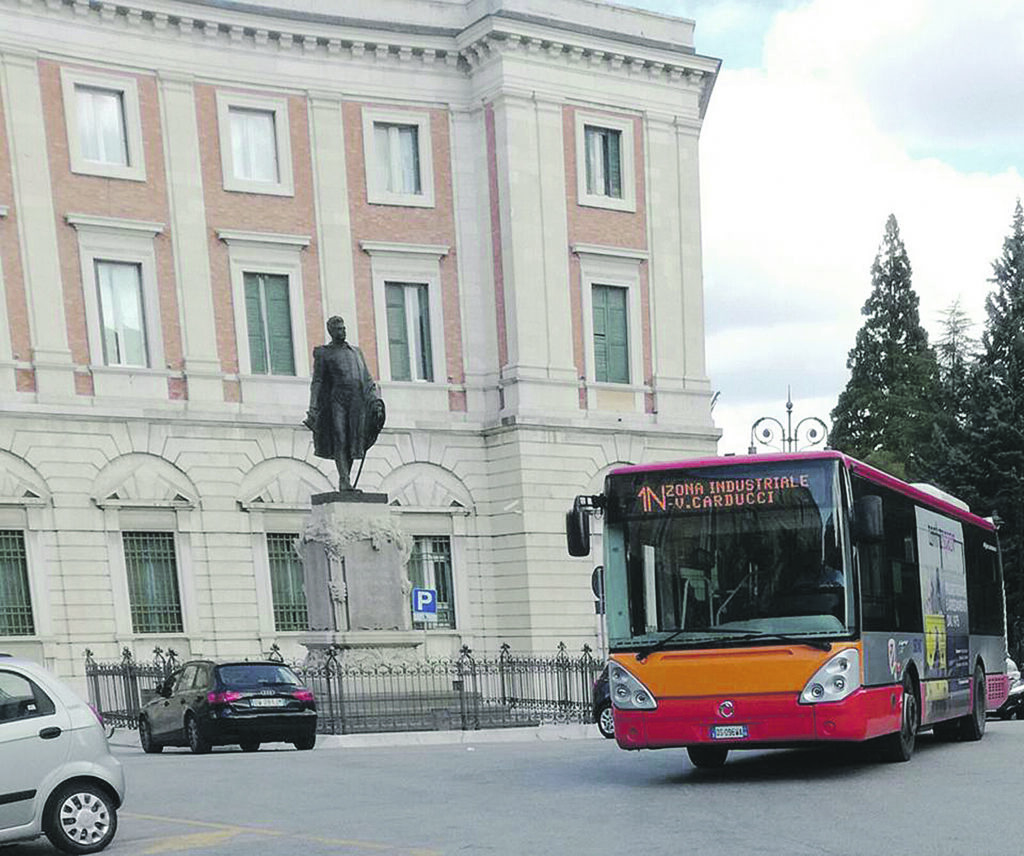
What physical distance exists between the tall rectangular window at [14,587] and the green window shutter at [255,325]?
6760 mm

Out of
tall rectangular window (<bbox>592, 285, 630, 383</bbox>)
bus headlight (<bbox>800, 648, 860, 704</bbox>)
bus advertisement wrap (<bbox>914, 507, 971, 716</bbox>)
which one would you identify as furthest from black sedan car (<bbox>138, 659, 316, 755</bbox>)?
tall rectangular window (<bbox>592, 285, 630, 383</bbox>)

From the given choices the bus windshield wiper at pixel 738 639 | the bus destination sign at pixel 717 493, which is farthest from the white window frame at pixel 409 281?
the bus windshield wiper at pixel 738 639

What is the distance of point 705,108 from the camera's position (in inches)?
1779

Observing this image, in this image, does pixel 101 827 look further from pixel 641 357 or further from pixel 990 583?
pixel 641 357

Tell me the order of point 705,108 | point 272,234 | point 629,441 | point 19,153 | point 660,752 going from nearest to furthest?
point 660,752, point 19,153, point 272,234, point 629,441, point 705,108

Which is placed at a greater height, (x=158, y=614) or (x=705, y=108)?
(x=705, y=108)

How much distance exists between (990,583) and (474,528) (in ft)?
62.8

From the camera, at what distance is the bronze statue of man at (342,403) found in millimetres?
25531

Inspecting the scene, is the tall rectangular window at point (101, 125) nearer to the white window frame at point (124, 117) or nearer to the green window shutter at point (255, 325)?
the white window frame at point (124, 117)

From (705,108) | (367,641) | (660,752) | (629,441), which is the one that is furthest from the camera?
(705,108)

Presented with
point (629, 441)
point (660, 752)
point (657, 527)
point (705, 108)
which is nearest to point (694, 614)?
point (657, 527)

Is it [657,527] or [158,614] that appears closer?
[657,527]

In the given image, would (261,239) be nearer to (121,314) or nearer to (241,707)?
(121,314)

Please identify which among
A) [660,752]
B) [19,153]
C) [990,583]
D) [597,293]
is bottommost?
[660,752]
